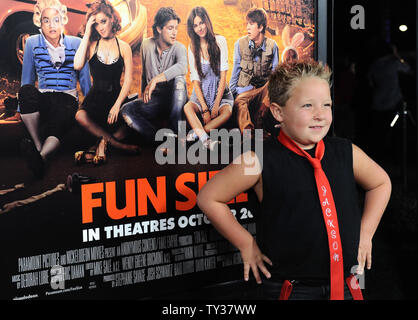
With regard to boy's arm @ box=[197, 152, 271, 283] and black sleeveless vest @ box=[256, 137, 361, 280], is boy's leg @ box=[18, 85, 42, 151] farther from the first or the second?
black sleeveless vest @ box=[256, 137, 361, 280]

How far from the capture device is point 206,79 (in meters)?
2.57

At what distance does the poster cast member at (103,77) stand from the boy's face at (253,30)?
2.17ft

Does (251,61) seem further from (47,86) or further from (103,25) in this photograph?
(47,86)

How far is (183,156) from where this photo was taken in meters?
2.51

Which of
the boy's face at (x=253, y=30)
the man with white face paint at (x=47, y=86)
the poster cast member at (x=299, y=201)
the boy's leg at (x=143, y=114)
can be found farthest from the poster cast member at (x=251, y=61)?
the man with white face paint at (x=47, y=86)

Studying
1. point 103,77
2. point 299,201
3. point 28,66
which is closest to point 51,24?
point 28,66

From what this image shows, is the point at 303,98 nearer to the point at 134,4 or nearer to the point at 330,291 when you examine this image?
the point at 330,291

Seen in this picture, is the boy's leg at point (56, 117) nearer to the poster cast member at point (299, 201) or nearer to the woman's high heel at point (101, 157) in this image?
the woman's high heel at point (101, 157)

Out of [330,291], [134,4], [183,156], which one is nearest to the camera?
[330,291]

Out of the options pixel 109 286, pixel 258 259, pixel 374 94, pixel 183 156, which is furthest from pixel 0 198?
pixel 374 94

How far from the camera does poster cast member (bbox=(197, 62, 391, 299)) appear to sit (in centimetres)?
187

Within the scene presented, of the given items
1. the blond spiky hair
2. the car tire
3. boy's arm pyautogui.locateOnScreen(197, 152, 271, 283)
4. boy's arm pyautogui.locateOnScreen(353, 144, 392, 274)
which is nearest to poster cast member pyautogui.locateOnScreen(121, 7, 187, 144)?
the blond spiky hair

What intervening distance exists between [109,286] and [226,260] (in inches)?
25.0

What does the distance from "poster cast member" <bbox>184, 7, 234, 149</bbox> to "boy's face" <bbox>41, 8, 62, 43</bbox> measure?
0.62 meters
